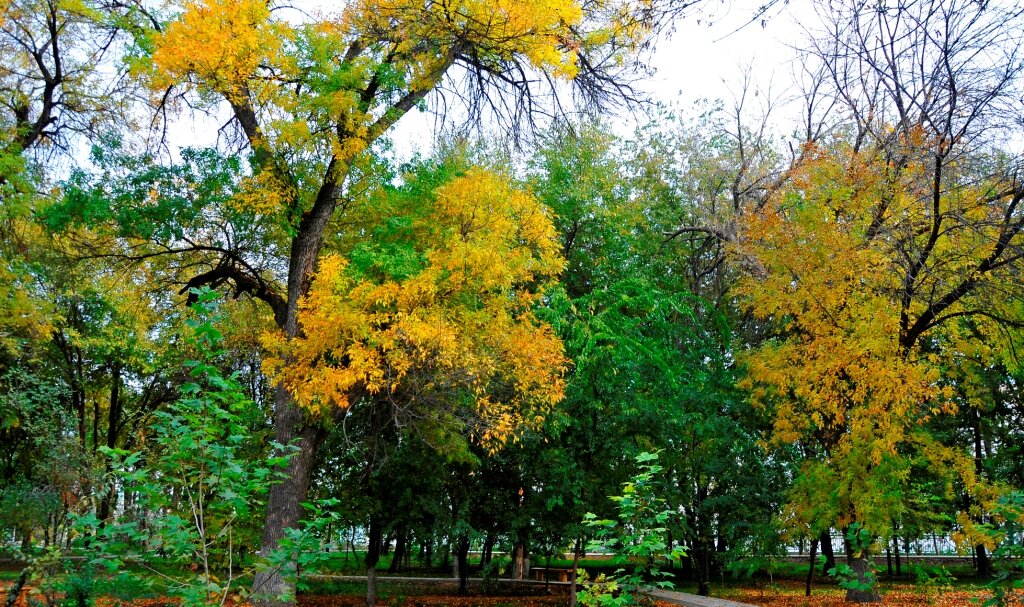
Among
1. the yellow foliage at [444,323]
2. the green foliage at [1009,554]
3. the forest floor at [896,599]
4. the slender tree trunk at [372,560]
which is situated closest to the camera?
the green foliage at [1009,554]

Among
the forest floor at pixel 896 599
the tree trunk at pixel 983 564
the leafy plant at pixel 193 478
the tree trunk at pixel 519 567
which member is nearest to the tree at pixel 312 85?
the leafy plant at pixel 193 478

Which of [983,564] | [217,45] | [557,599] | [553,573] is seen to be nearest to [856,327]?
[557,599]

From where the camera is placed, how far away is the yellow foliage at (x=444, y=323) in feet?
34.7

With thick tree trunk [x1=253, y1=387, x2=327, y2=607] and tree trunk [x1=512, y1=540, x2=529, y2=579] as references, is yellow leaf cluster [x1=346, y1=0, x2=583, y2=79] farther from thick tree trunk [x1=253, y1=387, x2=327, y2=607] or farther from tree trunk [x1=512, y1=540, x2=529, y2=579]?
tree trunk [x1=512, y1=540, x2=529, y2=579]

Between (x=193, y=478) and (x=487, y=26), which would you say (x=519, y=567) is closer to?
(x=487, y=26)

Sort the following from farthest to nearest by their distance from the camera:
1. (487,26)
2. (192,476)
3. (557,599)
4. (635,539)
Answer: (557,599), (487,26), (635,539), (192,476)

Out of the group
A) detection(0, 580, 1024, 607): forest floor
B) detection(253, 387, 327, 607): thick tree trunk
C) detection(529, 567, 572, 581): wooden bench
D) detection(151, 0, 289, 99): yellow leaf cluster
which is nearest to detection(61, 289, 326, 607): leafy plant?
detection(253, 387, 327, 607): thick tree trunk

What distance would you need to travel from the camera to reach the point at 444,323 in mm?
10758

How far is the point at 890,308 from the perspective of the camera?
38.7 feet

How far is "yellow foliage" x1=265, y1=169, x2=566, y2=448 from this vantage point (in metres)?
10.6

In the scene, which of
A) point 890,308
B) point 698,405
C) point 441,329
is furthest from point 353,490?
point 890,308

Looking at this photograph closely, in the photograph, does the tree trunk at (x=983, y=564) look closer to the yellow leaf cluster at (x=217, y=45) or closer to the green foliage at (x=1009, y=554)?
the green foliage at (x=1009, y=554)

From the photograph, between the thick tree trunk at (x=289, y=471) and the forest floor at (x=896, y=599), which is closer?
the thick tree trunk at (x=289, y=471)

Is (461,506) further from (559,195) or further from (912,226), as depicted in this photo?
(912,226)
